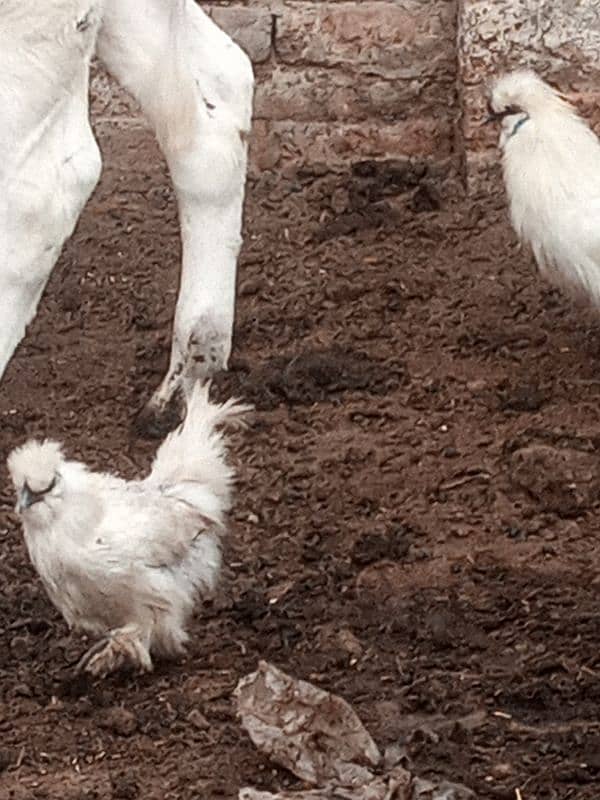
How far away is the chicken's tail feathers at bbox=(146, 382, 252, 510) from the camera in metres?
3.74

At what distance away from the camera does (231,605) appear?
383 cm

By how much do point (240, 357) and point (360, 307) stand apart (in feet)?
1.32

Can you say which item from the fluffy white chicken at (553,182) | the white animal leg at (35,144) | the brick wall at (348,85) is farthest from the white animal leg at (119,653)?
the brick wall at (348,85)

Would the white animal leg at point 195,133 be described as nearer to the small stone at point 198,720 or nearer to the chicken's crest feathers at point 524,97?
the chicken's crest feathers at point 524,97

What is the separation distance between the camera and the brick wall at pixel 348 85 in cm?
592

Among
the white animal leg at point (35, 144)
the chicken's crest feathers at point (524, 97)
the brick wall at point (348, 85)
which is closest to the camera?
the white animal leg at point (35, 144)

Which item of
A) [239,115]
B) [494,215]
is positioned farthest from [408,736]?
[494,215]

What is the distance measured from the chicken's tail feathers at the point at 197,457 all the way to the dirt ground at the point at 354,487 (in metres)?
0.24

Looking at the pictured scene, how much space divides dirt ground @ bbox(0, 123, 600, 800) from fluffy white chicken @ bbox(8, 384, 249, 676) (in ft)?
0.28

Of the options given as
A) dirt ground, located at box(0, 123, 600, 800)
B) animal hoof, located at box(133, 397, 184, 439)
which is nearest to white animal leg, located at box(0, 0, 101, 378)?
dirt ground, located at box(0, 123, 600, 800)

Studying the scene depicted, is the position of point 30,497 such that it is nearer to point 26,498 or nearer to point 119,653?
point 26,498

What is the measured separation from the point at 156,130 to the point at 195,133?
83 millimetres

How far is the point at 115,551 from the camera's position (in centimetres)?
355

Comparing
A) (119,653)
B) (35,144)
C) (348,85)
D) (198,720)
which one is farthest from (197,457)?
(348,85)
